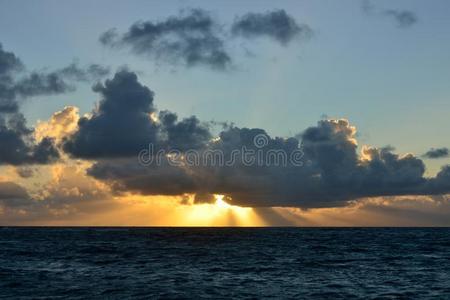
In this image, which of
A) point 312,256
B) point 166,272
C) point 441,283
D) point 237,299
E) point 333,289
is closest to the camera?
point 237,299

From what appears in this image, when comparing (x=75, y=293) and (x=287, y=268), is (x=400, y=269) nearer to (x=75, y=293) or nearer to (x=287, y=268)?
(x=287, y=268)

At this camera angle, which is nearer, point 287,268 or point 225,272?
point 225,272

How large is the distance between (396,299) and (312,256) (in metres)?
48.7

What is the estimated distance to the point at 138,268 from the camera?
7500cm

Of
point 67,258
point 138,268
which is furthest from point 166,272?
point 67,258

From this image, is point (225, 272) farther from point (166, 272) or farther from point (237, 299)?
point (237, 299)

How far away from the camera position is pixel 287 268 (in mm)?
77438

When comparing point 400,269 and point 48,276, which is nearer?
point 48,276

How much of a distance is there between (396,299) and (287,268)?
27.4 meters

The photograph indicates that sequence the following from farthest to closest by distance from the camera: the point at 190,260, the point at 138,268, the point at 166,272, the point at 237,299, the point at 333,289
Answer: the point at 190,260, the point at 138,268, the point at 166,272, the point at 333,289, the point at 237,299

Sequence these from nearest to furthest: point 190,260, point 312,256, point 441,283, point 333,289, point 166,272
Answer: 1. point 333,289
2. point 441,283
3. point 166,272
4. point 190,260
5. point 312,256

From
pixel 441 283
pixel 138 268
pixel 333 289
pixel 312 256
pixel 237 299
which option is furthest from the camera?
pixel 312 256

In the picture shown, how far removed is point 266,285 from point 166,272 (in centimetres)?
1668

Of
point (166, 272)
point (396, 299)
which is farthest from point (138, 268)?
point (396, 299)
